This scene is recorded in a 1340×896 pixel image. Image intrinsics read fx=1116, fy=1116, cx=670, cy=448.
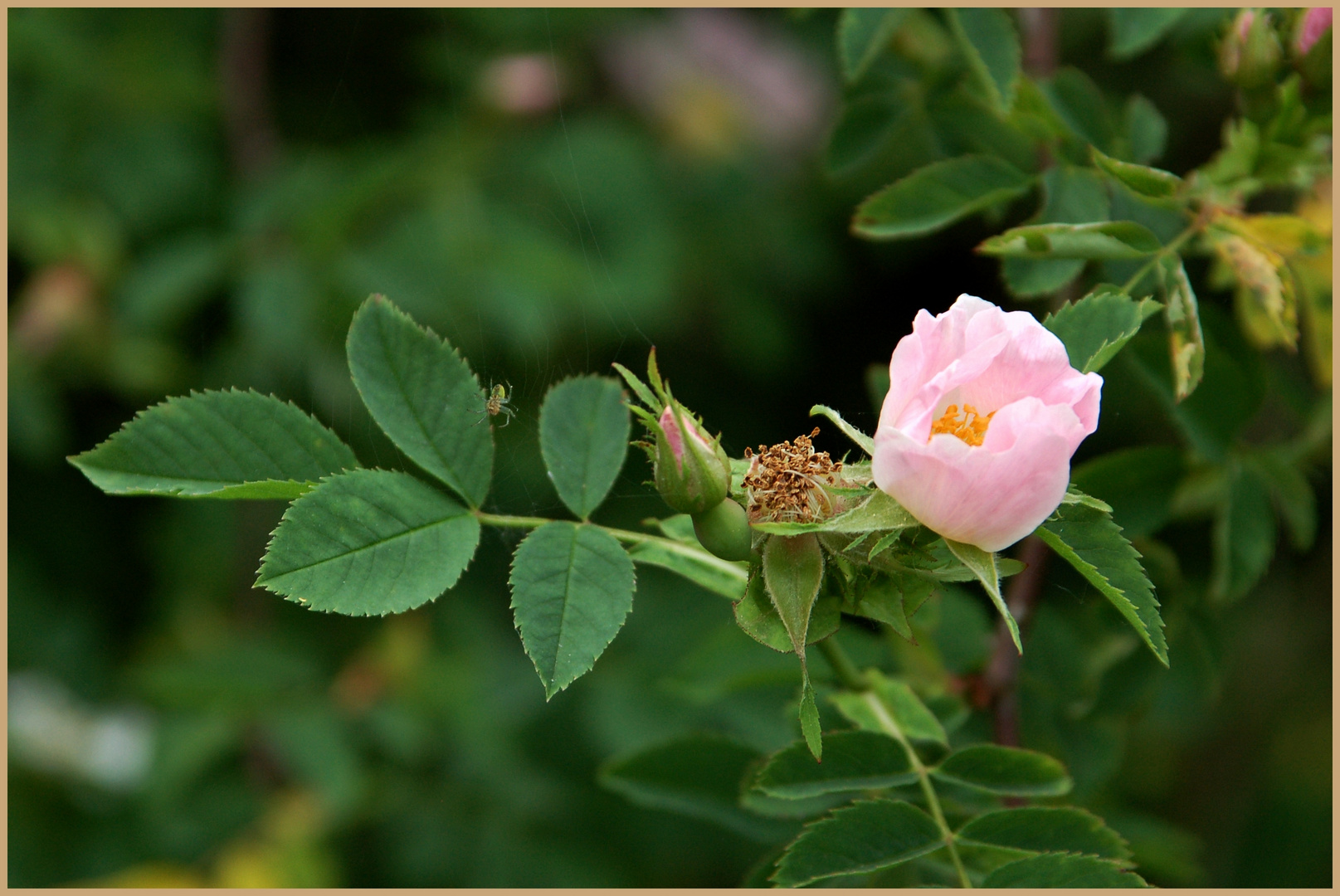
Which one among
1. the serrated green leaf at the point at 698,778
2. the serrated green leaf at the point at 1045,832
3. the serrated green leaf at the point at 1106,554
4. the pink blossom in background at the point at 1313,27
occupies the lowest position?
the serrated green leaf at the point at 698,778

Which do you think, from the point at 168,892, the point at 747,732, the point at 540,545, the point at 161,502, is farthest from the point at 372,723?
the point at 540,545

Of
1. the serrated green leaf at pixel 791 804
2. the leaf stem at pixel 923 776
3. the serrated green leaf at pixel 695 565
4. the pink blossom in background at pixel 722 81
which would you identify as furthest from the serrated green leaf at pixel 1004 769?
the pink blossom in background at pixel 722 81

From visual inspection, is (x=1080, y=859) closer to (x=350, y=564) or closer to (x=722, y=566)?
(x=722, y=566)

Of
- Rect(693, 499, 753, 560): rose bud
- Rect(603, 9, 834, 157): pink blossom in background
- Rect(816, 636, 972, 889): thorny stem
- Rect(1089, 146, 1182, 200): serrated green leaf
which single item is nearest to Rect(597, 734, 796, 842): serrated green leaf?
Rect(816, 636, 972, 889): thorny stem

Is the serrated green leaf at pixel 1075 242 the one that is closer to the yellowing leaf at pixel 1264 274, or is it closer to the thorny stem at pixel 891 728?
the yellowing leaf at pixel 1264 274

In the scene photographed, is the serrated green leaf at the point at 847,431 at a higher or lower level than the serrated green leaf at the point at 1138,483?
higher

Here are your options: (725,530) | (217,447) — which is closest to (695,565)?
(725,530)
